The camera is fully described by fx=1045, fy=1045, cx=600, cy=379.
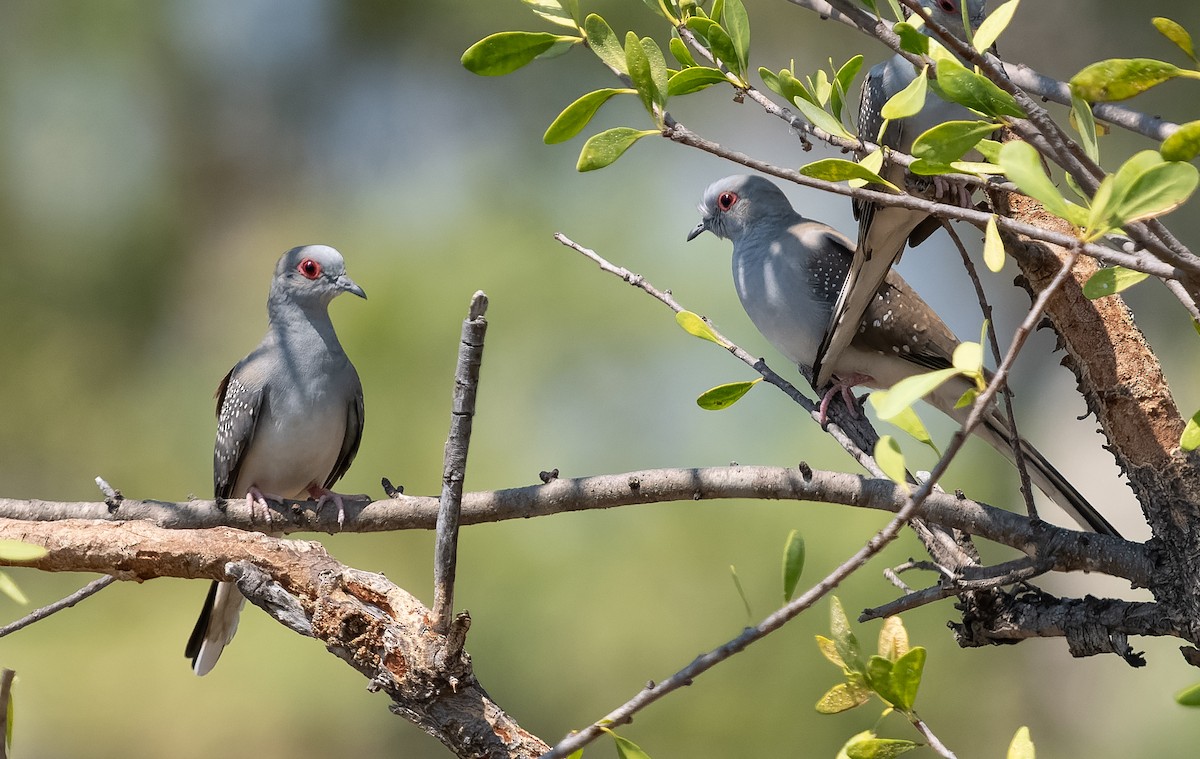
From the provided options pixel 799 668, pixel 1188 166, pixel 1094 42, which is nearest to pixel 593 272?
pixel 799 668

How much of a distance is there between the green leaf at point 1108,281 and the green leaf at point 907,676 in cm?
39

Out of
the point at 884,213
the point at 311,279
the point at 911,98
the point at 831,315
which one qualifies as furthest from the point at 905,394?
the point at 311,279

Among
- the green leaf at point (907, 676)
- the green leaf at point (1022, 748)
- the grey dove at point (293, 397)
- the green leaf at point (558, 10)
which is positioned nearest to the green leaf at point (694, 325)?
the green leaf at point (558, 10)

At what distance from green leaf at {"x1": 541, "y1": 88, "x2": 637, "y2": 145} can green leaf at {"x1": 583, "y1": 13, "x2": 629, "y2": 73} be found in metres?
0.05

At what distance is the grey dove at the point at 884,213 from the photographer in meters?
1.81

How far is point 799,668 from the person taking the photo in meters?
4.65

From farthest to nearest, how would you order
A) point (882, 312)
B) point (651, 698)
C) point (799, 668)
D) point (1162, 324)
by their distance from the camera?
point (1162, 324) < point (799, 668) < point (882, 312) < point (651, 698)

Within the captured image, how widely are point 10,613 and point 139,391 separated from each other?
1.43m

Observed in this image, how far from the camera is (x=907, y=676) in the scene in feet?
3.40

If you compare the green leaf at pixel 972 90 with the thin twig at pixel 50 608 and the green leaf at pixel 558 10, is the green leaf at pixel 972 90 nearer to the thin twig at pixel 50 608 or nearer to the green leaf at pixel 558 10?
the green leaf at pixel 558 10

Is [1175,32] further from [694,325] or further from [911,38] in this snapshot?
[694,325]

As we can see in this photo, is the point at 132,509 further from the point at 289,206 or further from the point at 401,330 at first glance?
the point at 289,206

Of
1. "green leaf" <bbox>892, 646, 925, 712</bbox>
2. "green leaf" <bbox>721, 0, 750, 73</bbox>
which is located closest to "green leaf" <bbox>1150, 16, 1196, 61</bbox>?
"green leaf" <bbox>721, 0, 750, 73</bbox>

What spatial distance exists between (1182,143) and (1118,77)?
107 mm
